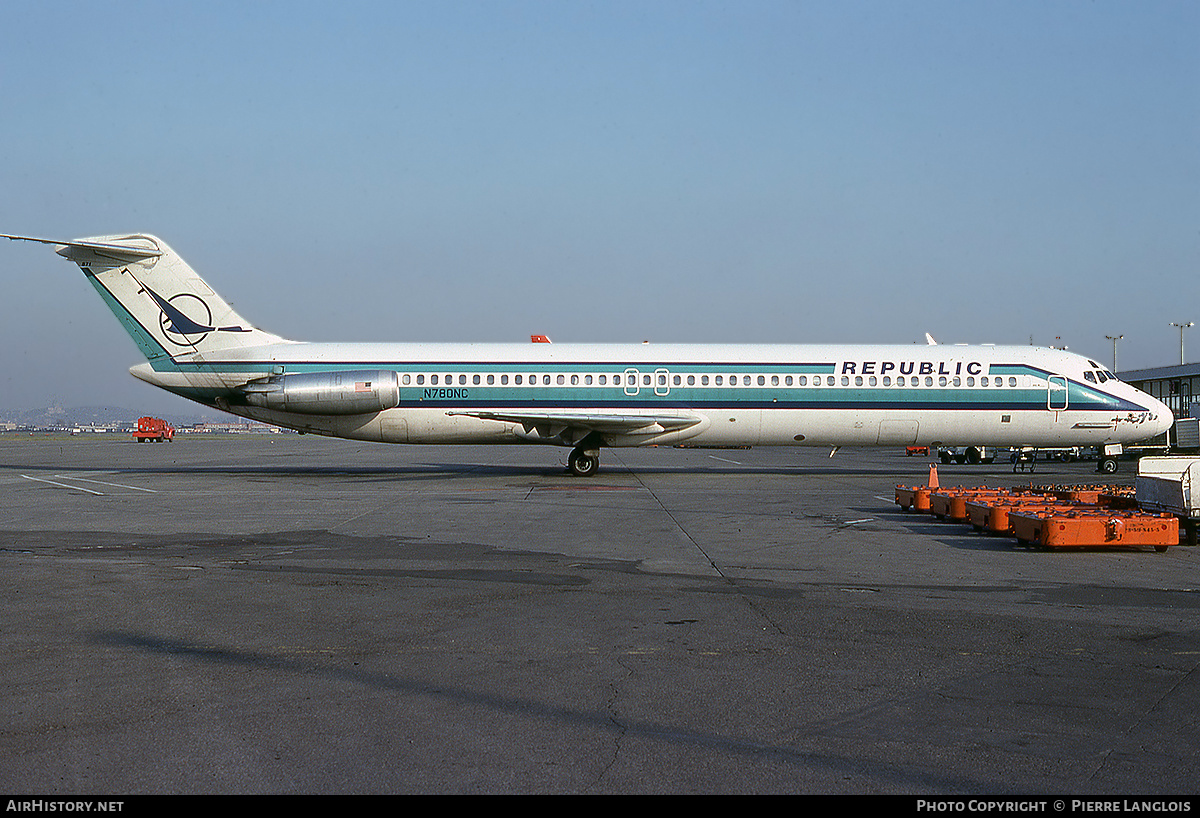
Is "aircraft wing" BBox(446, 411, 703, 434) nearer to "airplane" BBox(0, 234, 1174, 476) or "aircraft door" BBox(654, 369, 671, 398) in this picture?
"airplane" BBox(0, 234, 1174, 476)

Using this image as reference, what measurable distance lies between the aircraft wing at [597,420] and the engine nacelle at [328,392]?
191 centimetres

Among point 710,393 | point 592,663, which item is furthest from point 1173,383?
point 592,663

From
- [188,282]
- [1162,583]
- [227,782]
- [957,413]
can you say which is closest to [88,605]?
[227,782]

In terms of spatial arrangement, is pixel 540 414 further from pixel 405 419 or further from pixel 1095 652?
pixel 1095 652

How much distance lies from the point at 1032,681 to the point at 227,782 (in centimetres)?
476

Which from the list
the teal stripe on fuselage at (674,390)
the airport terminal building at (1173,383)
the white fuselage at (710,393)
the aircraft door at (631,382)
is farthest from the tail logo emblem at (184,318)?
the airport terminal building at (1173,383)

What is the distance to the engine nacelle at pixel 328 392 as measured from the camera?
24.5 metres

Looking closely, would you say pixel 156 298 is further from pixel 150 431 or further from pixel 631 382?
pixel 150 431

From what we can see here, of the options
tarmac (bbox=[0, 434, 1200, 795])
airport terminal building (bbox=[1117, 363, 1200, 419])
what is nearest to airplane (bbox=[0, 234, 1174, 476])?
tarmac (bbox=[0, 434, 1200, 795])

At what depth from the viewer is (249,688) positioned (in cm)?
555

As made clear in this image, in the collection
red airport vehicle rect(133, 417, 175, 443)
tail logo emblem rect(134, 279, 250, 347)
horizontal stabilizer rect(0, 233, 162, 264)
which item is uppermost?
horizontal stabilizer rect(0, 233, 162, 264)

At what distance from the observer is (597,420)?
24328 mm

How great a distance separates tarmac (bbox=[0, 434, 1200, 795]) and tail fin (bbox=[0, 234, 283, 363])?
12470 mm

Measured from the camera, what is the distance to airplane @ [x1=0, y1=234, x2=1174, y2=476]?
24.8m
